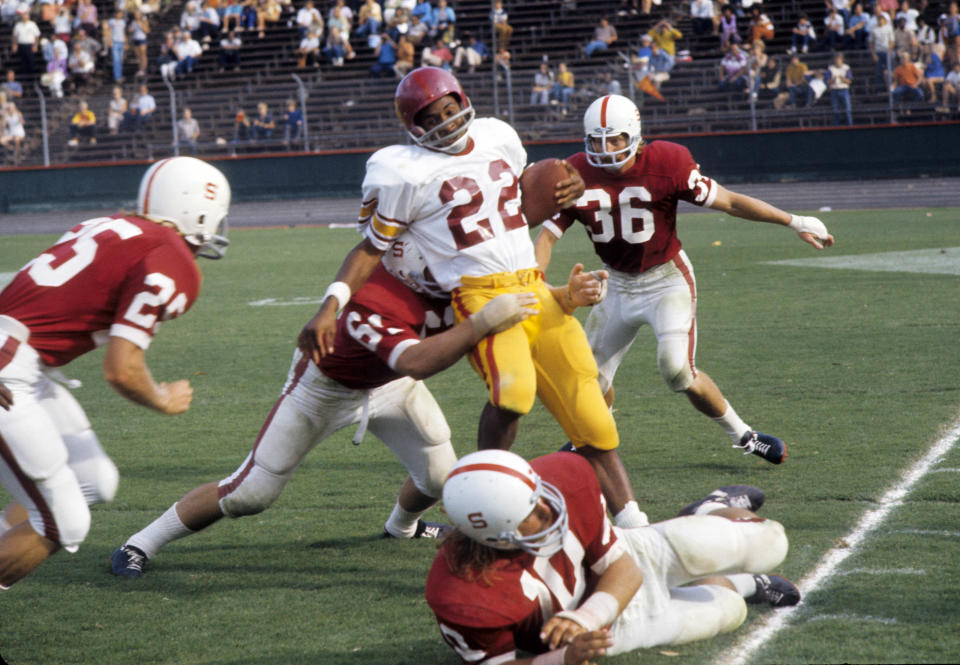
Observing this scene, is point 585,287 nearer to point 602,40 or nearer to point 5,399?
point 5,399

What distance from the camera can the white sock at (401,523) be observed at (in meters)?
5.00

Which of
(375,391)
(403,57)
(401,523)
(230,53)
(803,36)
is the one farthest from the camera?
(230,53)

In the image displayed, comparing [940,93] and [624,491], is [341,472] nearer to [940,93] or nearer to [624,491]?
[624,491]

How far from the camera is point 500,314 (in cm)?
415

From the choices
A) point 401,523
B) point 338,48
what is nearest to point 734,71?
point 338,48

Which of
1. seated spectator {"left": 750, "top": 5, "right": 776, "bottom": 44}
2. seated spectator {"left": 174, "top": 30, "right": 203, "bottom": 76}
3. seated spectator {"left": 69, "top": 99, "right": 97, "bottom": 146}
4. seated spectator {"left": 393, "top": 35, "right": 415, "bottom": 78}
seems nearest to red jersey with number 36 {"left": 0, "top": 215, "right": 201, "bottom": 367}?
seated spectator {"left": 750, "top": 5, "right": 776, "bottom": 44}

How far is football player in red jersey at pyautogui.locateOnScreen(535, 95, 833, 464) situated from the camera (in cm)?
580

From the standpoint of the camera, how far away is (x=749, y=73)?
73.3 ft

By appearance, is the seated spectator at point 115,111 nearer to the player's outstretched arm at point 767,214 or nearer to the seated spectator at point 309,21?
the seated spectator at point 309,21

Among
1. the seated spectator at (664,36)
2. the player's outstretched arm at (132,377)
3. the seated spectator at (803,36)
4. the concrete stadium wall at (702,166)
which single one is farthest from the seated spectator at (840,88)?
the player's outstretched arm at (132,377)

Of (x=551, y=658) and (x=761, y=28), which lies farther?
(x=761, y=28)

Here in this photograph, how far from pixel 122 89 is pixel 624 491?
2447 cm

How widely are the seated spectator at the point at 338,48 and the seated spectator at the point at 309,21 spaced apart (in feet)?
1.38

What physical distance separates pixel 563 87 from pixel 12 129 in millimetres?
12151
